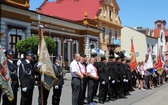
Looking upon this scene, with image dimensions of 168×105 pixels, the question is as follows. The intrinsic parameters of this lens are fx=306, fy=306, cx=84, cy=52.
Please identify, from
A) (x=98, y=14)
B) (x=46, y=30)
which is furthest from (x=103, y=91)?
(x=98, y=14)

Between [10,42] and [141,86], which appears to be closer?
[141,86]

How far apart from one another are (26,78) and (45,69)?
569mm

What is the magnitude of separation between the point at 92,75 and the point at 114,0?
3659cm

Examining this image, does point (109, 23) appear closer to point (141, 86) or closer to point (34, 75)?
point (141, 86)

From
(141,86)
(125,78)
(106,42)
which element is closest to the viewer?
(125,78)

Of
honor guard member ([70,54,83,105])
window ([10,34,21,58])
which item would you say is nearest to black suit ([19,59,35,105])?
honor guard member ([70,54,83,105])

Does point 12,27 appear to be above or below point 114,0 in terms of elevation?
below

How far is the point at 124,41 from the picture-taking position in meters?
54.4

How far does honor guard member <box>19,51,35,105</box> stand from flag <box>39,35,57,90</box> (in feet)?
0.98

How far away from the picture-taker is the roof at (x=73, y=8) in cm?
4231

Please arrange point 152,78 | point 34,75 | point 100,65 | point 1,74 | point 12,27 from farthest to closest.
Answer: point 12,27
point 152,78
point 100,65
point 34,75
point 1,74

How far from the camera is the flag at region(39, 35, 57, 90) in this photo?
8398 millimetres

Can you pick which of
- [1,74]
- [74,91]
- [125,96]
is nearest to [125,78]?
[125,96]

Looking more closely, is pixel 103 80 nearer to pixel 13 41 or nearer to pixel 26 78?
pixel 26 78
